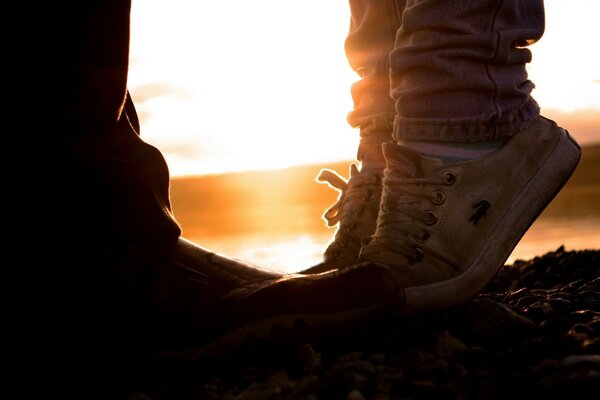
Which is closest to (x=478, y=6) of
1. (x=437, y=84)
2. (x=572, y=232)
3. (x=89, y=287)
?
(x=437, y=84)

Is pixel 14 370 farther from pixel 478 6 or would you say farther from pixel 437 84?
pixel 478 6

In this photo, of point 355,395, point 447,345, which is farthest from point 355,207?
point 355,395

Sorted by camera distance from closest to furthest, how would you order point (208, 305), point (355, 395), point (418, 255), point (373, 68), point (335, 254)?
point (355, 395), point (208, 305), point (418, 255), point (335, 254), point (373, 68)

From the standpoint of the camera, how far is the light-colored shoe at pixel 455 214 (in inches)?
73.7

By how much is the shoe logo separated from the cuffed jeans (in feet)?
0.62

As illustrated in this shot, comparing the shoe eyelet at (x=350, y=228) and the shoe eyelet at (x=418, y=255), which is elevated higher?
the shoe eyelet at (x=350, y=228)

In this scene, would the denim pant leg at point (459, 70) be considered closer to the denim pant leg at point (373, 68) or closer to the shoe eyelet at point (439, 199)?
the shoe eyelet at point (439, 199)

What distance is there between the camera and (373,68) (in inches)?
99.5

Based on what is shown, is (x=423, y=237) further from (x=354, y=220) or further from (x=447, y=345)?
(x=354, y=220)

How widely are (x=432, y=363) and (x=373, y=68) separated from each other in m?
1.35

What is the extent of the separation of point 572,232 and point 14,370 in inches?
269

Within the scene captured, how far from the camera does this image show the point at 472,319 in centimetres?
181

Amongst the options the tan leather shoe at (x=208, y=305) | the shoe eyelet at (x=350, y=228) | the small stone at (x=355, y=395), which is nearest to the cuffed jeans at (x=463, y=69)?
the shoe eyelet at (x=350, y=228)

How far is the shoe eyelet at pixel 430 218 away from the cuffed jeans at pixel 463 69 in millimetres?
217
